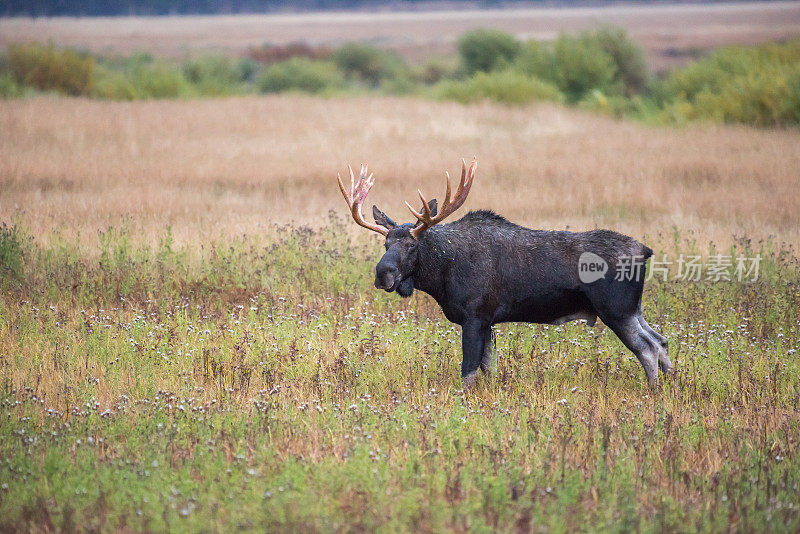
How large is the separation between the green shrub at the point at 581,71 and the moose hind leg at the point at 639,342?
107 feet

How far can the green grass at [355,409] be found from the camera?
539 cm

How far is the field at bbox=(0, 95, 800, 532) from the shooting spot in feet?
17.9

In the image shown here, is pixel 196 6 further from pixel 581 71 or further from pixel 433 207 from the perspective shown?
pixel 433 207

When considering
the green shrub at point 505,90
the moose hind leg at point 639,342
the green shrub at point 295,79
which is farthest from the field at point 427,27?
the moose hind leg at point 639,342

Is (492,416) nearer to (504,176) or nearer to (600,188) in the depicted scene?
(600,188)

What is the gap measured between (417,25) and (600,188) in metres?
136

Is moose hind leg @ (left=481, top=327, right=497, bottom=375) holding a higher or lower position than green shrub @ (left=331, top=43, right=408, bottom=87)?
lower

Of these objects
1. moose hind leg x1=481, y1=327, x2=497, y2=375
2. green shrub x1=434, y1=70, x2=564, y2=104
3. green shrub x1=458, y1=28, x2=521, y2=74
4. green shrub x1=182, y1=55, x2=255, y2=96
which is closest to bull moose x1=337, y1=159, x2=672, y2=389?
moose hind leg x1=481, y1=327, x2=497, y2=375

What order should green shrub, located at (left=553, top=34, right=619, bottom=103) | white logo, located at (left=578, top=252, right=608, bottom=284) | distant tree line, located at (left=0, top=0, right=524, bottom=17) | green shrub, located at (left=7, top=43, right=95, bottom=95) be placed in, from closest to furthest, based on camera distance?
1. white logo, located at (left=578, top=252, right=608, bottom=284)
2. green shrub, located at (left=7, top=43, right=95, bottom=95)
3. green shrub, located at (left=553, top=34, right=619, bottom=103)
4. distant tree line, located at (left=0, top=0, right=524, bottom=17)

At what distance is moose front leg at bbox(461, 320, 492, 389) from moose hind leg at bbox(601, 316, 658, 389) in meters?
1.02

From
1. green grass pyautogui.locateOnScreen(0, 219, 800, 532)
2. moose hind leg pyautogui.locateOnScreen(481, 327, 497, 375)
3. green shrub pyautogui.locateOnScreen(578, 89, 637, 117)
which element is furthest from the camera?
green shrub pyautogui.locateOnScreen(578, 89, 637, 117)

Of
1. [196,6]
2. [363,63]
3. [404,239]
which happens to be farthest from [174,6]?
[404,239]

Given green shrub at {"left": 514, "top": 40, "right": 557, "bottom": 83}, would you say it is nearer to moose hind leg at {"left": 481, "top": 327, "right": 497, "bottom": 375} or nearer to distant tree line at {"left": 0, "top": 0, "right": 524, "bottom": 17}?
moose hind leg at {"left": 481, "top": 327, "right": 497, "bottom": 375}

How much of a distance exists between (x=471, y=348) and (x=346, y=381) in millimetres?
1132
